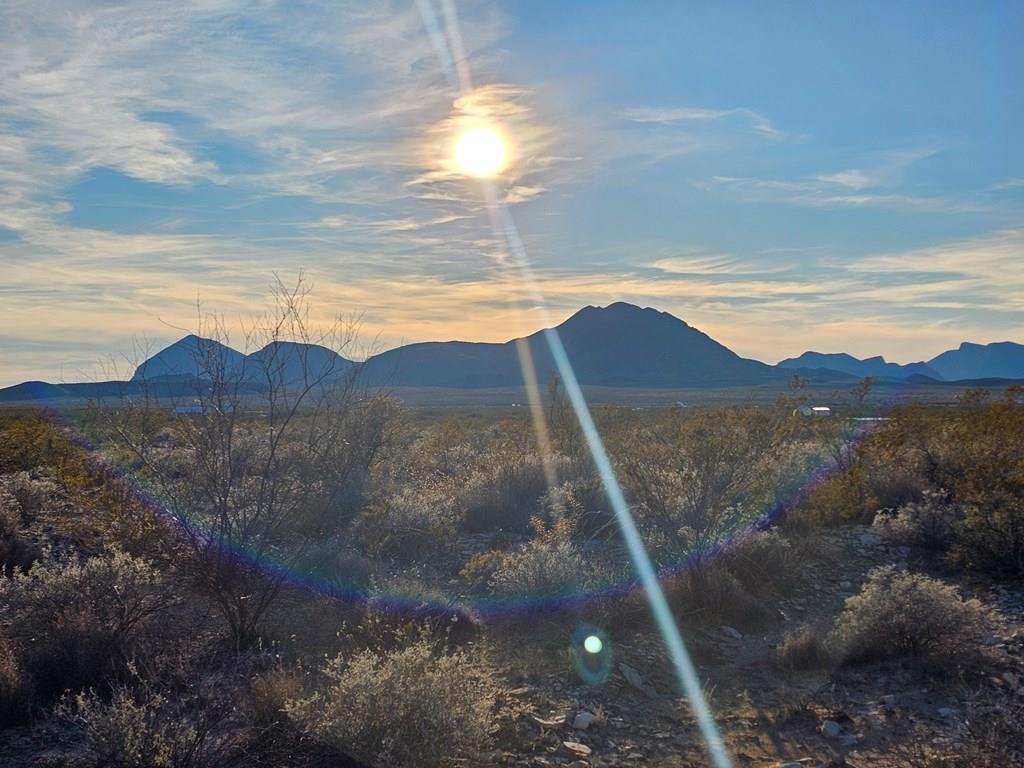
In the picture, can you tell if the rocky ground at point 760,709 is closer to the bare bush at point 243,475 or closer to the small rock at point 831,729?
the small rock at point 831,729

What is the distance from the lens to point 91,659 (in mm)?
6402

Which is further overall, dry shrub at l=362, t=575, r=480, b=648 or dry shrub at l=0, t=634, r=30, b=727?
dry shrub at l=362, t=575, r=480, b=648

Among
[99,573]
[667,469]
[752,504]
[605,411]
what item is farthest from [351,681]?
[605,411]

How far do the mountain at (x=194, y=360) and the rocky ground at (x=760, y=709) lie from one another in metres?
4.00

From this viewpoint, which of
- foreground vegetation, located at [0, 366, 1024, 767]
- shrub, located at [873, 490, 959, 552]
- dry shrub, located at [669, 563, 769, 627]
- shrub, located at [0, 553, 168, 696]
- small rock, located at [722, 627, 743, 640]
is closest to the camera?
foreground vegetation, located at [0, 366, 1024, 767]

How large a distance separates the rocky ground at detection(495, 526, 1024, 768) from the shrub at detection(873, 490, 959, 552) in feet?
9.26

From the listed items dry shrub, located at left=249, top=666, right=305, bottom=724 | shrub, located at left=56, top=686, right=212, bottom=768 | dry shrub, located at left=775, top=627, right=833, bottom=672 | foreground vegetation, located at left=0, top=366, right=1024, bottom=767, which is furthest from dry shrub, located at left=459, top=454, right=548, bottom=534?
shrub, located at left=56, top=686, right=212, bottom=768

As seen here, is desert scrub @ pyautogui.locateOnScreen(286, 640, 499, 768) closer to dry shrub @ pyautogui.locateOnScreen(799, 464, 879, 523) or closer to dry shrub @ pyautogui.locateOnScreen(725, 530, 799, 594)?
dry shrub @ pyautogui.locateOnScreen(725, 530, 799, 594)

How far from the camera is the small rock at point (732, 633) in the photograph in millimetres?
8227

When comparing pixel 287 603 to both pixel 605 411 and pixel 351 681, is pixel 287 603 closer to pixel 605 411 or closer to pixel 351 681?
pixel 351 681

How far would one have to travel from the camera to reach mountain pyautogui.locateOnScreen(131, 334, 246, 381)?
304 inches

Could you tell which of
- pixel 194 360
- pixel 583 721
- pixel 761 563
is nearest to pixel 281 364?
pixel 194 360

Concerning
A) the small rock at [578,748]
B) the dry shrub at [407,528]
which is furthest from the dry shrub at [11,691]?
Result: the dry shrub at [407,528]

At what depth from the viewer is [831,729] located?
5.93 m
